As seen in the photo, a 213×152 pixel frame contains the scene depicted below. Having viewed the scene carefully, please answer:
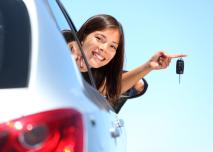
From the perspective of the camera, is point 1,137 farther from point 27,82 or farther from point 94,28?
point 94,28

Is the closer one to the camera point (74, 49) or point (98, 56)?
point (74, 49)

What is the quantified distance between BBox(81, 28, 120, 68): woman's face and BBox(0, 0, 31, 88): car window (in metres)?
2.68

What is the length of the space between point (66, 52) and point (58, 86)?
0.93ft

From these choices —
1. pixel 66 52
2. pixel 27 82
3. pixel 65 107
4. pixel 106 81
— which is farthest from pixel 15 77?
pixel 106 81

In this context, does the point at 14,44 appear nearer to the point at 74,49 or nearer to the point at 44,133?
the point at 44,133

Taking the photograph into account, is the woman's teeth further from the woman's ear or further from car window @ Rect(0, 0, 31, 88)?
car window @ Rect(0, 0, 31, 88)

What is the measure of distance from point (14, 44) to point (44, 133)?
0.34 m

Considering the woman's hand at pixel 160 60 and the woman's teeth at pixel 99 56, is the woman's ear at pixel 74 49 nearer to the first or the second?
the woman's teeth at pixel 99 56

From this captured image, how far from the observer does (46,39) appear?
2.22m

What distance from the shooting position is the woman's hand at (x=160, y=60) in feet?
19.0

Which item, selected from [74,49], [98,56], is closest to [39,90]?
[74,49]

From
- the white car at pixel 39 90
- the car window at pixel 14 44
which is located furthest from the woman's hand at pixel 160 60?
the car window at pixel 14 44

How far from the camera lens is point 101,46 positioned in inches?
198

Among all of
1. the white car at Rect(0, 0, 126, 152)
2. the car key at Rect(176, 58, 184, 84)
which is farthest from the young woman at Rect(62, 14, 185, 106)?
the white car at Rect(0, 0, 126, 152)
